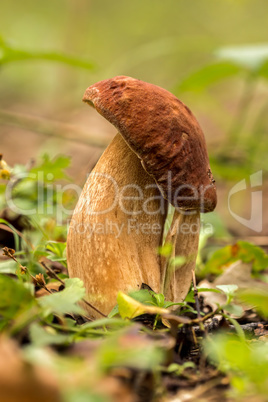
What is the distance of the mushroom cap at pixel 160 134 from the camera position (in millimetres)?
1729

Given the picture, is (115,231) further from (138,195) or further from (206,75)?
(206,75)

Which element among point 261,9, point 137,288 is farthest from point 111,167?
point 261,9

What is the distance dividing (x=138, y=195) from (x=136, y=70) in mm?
13124

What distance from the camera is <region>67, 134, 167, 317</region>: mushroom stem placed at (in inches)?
75.5

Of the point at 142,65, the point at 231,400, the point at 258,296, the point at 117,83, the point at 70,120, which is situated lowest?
the point at 231,400

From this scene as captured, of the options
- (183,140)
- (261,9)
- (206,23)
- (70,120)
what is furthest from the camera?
(206,23)

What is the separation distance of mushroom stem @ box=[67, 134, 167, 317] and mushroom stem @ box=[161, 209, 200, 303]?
7 cm

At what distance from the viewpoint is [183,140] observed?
1803 millimetres

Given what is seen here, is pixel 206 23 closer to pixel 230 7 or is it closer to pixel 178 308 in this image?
pixel 230 7

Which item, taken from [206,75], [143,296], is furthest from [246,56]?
[143,296]

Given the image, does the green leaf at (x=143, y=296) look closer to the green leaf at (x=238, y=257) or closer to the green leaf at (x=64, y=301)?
the green leaf at (x=64, y=301)

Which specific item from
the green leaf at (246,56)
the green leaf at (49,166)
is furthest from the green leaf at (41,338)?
the green leaf at (246,56)

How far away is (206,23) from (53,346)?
51.4 feet

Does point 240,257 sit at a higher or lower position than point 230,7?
lower
